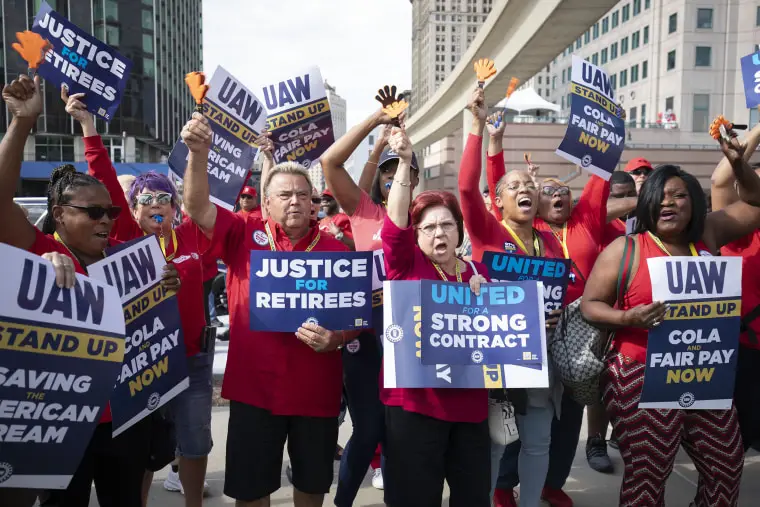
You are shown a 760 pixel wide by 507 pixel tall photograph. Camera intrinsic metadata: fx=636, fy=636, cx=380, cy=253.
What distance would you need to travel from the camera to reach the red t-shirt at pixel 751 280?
3746mm

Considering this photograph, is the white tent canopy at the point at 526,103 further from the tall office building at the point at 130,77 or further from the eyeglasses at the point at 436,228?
the eyeglasses at the point at 436,228

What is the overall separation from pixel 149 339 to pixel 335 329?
0.89m

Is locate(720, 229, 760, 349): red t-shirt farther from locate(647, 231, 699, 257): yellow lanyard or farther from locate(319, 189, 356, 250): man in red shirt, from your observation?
locate(319, 189, 356, 250): man in red shirt

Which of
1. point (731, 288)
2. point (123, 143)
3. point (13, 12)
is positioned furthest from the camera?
point (123, 143)

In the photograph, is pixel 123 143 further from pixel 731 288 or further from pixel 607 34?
pixel 731 288

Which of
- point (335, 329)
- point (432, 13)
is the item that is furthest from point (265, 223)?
point (432, 13)

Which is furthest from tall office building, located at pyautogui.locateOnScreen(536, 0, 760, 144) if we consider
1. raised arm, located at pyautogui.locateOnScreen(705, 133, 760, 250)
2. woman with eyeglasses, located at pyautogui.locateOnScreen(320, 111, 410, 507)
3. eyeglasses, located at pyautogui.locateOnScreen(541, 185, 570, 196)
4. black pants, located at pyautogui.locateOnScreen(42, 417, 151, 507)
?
black pants, located at pyautogui.locateOnScreen(42, 417, 151, 507)

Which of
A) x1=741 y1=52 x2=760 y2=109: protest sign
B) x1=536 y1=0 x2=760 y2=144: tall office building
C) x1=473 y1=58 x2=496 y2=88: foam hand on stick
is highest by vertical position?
x1=536 y1=0 x2=760 y2=144: tall office building

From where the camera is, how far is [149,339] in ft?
9.91

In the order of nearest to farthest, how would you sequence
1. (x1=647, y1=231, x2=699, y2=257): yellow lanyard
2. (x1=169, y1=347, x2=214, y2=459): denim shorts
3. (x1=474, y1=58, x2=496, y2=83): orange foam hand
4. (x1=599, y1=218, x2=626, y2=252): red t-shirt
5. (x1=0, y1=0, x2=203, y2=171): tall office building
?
(x1=647, y1=231, x2=699, y2=257): yellow lanyard
(x1=474, y1=58, x2=496, y2=83): orange foam hand
(x1=169, y1=347, x2=214, y2=459): denim shorts
(x1=599, y1=218, x2=626, y2=252): red t-shirt
(x1=0, y1=0, x2=203, y2=171): tall office building

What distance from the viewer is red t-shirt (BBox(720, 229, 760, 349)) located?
3746 mm

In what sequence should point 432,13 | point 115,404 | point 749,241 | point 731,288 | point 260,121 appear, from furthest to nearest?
point 432,13
point 260,121
point 749,241
point 731,288
point 115,404

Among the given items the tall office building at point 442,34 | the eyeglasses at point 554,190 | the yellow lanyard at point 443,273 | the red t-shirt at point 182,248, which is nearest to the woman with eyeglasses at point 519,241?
the eyeglasses at point 554,190

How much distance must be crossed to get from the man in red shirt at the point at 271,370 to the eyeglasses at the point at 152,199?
62 cm
